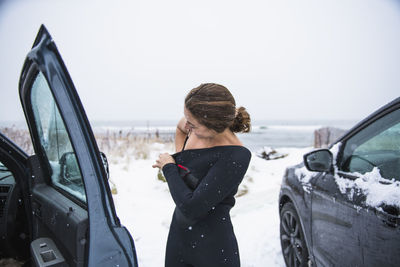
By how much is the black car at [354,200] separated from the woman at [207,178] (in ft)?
2.42

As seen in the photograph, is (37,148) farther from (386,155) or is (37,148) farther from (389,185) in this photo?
(386,155)

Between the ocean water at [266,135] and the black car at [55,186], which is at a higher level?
the black car at [55,186]

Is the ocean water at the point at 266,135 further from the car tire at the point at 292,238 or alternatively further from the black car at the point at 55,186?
the car tire at the point at 292,238

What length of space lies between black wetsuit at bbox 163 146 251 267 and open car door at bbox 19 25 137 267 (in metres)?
0.31

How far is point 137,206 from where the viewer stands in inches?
210

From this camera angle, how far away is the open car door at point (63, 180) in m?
1.15

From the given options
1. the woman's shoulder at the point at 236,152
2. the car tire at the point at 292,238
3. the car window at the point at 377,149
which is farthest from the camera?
the car tire at the point at 292,238

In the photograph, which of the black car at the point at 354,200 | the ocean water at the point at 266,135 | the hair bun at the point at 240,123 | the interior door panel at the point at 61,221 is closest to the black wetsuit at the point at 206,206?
the hair bun at the point at 240,123

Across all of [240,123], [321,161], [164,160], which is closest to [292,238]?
[321,161]

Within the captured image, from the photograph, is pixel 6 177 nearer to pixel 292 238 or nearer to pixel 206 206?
pixel 206 206

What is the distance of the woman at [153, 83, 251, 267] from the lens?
4.50 ft

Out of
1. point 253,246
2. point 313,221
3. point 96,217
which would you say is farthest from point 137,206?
point 96,217

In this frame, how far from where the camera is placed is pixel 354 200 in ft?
5.39

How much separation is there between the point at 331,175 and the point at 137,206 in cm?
417
